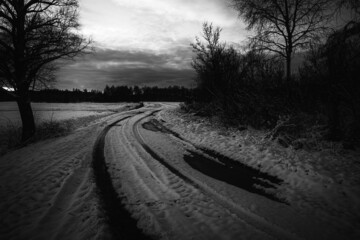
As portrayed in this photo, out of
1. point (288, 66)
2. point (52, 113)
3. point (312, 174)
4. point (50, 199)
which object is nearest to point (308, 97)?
point (288, 66)

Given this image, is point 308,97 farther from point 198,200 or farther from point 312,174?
point 198,200

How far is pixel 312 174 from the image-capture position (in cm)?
536

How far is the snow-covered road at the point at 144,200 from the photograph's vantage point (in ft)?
11.1

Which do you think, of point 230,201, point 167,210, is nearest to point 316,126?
point 230,201

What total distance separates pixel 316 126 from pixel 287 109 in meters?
1.73

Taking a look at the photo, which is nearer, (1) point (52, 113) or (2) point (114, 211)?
(2) point (114, 211)

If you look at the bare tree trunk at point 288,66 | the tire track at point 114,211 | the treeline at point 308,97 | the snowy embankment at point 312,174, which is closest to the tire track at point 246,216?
the snowy embankment at point 312,174

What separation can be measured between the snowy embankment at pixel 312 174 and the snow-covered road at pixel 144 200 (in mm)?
388

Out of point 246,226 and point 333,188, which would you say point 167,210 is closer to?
point 246,226

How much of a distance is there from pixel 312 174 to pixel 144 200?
15.7 ft

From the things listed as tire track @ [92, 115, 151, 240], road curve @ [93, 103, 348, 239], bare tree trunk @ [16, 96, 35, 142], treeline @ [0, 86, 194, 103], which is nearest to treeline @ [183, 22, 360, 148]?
road curve @ [93, 103, 348, 239]

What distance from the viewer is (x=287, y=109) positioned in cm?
938

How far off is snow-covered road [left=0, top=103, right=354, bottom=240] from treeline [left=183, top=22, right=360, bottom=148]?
12.9ft

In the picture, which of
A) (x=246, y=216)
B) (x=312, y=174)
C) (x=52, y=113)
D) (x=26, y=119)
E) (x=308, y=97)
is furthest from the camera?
(x=52, y=113)
